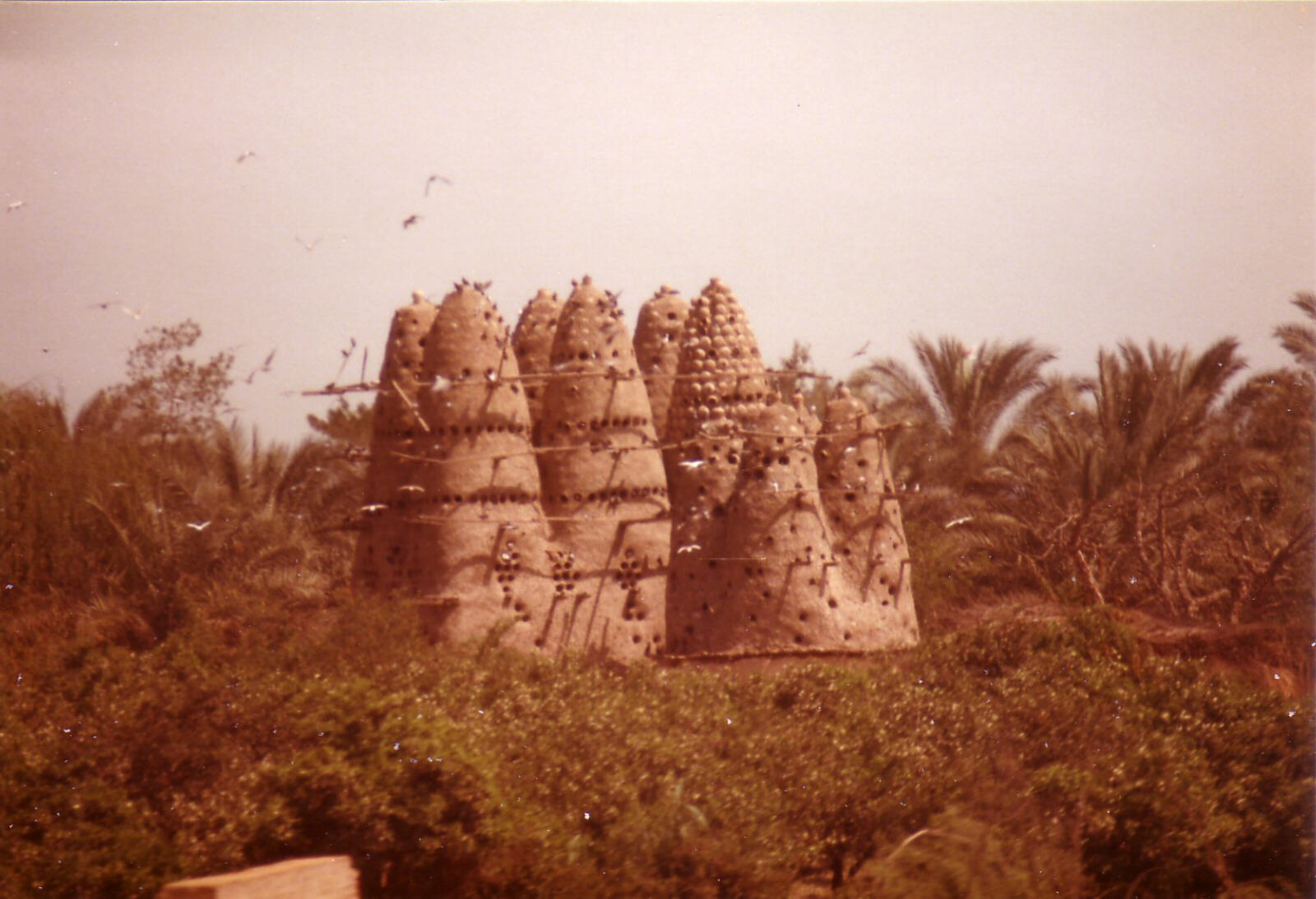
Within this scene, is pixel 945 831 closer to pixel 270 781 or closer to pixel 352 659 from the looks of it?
pixel 270 781

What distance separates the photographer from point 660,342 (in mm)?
18453

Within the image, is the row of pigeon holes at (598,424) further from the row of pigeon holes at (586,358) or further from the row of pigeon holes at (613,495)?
the row of pigeon holes at (613,495)

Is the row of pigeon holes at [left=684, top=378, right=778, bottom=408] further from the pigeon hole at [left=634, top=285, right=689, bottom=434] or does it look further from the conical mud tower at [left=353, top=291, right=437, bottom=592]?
the conical mud tower at [left=353, top=291, right=437, bottom=592]

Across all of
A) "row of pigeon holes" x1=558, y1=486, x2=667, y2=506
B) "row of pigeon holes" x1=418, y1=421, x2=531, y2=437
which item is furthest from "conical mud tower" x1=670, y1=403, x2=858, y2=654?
"row of pigeon holes" x1=418, y1=421, x2=531, y2=437

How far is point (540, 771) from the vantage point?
408 inches

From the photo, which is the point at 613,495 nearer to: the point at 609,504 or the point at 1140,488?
the point at 609,504

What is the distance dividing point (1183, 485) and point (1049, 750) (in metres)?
9.07

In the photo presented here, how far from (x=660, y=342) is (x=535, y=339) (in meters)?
1.77

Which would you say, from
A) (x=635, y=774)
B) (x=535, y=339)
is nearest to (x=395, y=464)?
(x=535, y=339)

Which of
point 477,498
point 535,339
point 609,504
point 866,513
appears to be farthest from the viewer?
point 535,339

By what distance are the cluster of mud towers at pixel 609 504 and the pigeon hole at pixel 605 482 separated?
0.06 ft

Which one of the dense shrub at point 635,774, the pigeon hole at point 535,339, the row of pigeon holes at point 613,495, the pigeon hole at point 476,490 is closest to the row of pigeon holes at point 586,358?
the pigeon hole at point 535,339

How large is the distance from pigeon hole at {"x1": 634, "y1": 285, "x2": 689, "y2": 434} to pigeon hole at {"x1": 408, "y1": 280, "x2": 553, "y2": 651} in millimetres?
2725

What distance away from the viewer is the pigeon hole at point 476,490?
14758mm
